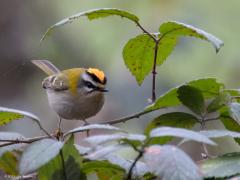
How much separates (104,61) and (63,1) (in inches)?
38.8

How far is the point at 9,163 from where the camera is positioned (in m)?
1.42

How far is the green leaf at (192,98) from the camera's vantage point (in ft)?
4.33

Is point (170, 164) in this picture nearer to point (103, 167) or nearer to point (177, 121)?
point (103, 167)

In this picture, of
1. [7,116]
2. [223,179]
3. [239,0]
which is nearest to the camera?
[223,179]

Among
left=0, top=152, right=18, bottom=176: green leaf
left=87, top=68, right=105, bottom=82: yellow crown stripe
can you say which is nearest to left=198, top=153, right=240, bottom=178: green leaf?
left=0, top=152, right=18, bottom=176: green leaf

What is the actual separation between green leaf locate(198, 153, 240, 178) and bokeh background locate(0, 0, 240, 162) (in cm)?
337

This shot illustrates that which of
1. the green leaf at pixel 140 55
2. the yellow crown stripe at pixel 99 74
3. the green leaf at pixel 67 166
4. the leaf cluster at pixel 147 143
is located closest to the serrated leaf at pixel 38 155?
the leaf cluster at pixel 147 143

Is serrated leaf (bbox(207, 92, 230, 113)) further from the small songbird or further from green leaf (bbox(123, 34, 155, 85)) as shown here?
the small songbird

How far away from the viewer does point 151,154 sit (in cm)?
93

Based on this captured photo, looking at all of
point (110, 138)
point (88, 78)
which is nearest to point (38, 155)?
point (110, 138)

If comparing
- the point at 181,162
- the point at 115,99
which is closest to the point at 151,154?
the point at 181,162

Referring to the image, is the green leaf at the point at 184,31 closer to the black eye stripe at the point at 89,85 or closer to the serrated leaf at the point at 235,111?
the serrated leaf at the point at 235,111

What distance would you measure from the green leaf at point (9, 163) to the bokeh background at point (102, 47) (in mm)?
3094

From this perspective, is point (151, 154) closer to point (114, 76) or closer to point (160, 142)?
point (160, 142)
